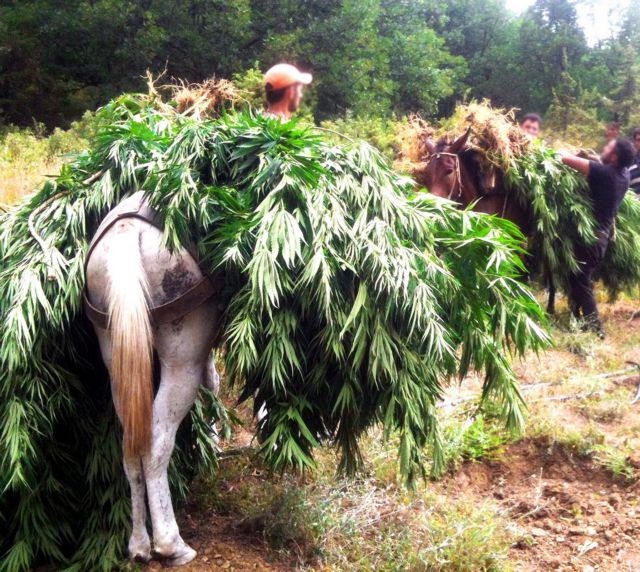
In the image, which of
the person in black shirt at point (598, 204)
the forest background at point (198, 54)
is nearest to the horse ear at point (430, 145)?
the person in black shirt at point (598, 204)

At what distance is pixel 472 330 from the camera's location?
3053 mm

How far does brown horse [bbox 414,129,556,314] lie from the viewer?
19.0 ft

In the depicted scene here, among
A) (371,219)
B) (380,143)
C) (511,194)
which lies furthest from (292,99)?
(380,143)

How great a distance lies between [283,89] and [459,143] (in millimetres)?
2667

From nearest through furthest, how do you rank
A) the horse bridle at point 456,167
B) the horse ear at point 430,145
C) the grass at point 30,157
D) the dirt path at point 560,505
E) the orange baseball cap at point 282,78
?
the dirt path at point 560,505, the orange baseball cap at point 282,78, the horse bridle at point 456,167, the horse ear at point 430,145, the grass at point 30,157

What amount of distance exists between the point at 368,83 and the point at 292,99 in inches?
514

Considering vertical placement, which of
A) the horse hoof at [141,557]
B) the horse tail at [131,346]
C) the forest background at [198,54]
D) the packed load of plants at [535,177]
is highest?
the forest background at [198,54]

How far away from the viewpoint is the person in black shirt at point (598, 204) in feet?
20.4

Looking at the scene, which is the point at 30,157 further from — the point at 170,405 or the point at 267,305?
the point at 267,305

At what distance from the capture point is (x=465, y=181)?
20.0ft

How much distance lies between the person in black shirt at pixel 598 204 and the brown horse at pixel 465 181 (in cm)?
34

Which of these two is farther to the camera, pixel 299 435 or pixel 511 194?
pixel 511 194

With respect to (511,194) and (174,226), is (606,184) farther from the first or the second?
(174,226)

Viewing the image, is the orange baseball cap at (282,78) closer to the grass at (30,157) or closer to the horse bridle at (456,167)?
the horse bridle at (456,167)
